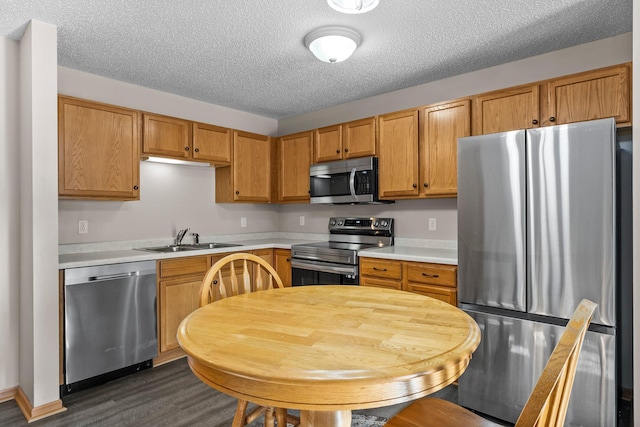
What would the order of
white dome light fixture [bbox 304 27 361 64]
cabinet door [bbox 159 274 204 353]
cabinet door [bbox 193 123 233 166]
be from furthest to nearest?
cabinet door [bbox 193 123 233 166] → cabinet door [bbox 159 274 204 353] → white dome light fixture [bbox 304 27 361 64]

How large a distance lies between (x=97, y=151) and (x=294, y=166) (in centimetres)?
196

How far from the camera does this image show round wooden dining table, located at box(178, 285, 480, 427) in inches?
35.1

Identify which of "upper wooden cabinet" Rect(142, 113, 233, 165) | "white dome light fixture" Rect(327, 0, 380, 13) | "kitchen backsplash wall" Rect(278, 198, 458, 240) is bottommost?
"kitchen backsplash wall" Rect(278, 198, 458, 240)

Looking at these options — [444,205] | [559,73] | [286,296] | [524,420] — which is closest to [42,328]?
[286,296]

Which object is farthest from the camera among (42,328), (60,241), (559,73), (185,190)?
(185,190)

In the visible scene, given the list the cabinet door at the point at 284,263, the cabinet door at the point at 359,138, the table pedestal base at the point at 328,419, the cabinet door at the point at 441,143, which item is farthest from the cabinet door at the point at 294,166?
the table pedestal base at the point at 328,419

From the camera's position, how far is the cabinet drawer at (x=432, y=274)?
8.60 feet

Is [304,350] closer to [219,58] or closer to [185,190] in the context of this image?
[219,58]

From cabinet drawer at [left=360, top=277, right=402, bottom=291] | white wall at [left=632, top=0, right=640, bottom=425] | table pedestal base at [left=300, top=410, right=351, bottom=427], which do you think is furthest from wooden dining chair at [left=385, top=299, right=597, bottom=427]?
cabinet drawer at [left=360, top=277, right=402, bottom=291]

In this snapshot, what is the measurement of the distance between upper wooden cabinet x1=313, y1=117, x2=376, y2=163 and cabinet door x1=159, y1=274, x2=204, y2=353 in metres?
1.80

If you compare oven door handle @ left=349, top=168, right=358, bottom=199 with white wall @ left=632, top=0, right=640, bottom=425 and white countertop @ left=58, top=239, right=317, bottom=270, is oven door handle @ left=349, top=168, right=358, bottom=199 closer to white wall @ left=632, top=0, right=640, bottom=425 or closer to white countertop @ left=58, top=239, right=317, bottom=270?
white countertop @ left=58, top=239, right=317, bottom=270

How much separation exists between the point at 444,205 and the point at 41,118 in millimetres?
3109

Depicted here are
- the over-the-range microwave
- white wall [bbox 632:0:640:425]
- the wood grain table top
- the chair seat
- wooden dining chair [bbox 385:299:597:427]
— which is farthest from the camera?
the over-the-range microwave

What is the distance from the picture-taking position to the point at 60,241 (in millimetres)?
2998
